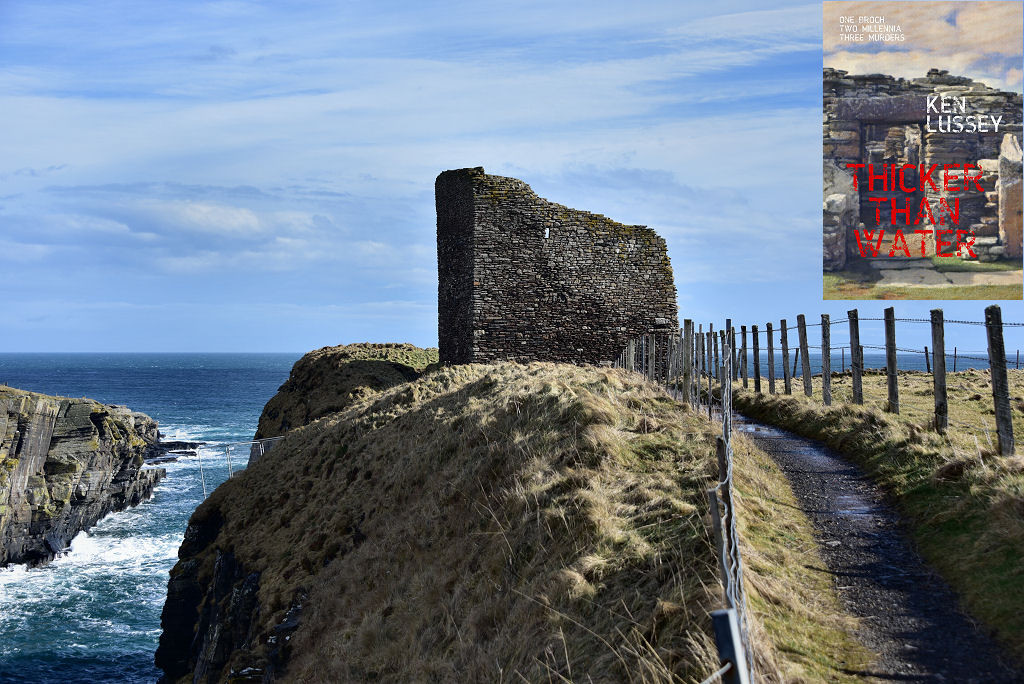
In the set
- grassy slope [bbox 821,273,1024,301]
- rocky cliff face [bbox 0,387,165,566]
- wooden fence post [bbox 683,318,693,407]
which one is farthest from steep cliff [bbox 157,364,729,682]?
grassy slope [bbox 821,273,1024,301]

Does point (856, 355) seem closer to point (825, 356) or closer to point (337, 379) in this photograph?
point (825, 356)

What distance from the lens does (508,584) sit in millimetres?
9188

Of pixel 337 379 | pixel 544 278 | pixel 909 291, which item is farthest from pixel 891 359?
pixel 909 291

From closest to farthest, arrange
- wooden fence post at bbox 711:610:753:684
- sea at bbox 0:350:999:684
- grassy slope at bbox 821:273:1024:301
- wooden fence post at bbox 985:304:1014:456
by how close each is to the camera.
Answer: wooden fence post at bbox 711:610:753:684 < wooden fence post at bbox 985:304:1014:456 < sea at bbox 0:350:999:684 < grassy slope at bbox 821:273:1024:301

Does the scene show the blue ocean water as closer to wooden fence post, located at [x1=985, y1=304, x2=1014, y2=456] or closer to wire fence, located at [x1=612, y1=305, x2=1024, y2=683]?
wire fence, located at [x1=612, y1=305, x2=1024, y2=683]

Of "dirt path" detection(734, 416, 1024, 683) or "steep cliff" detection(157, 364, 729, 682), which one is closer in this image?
"dirt path" detection(734, 416, 1024, 683)

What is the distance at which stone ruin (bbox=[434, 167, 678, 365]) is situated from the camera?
26656 mm

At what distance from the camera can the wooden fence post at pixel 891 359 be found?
50.5ft

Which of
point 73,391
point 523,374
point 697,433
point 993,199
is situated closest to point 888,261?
point 993,199

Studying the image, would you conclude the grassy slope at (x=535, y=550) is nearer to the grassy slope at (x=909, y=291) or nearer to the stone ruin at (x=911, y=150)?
the grassy slope at (x=909, y=291)

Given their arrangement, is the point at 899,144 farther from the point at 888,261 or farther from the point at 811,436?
the point at 811,436

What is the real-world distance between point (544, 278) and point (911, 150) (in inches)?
2972

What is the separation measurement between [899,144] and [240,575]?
88.6 metres

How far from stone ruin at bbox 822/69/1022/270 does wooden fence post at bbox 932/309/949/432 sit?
78320 millimetres
